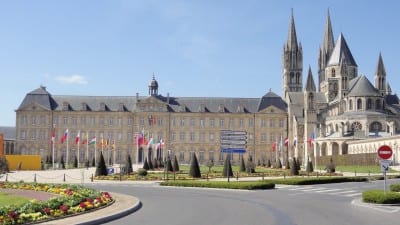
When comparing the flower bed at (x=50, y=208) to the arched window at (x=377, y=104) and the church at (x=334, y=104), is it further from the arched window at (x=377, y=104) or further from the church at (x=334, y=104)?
the arched window at (x=377, y=104)

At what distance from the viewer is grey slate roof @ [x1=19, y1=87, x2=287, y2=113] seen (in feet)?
316

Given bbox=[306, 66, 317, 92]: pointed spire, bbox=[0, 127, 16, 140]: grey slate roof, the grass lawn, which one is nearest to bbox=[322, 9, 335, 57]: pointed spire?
bbox=[306, 66, 317, 92]: pointed spire

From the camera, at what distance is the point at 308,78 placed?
9612 centimetres

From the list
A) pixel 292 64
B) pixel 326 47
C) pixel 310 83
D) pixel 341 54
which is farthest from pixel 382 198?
pixel 326 47

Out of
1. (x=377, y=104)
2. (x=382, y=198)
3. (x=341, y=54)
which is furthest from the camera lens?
(x=341, y=54)

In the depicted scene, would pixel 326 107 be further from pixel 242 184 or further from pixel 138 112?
pixel 242 184

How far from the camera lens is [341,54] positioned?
103 metres

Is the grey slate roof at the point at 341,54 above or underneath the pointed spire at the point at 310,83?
above

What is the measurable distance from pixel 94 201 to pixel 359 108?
254ft

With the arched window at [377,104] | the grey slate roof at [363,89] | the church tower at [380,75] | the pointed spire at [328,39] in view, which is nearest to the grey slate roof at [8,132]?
the pointed spire at [328,39]

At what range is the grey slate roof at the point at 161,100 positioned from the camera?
316ft

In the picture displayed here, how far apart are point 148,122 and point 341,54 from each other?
36.6 meters

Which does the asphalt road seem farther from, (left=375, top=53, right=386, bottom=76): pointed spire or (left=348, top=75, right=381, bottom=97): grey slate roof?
(left=375, top=53, right=386, bottom=76): pointed spire

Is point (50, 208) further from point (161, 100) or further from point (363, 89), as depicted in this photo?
point (161, 100)
